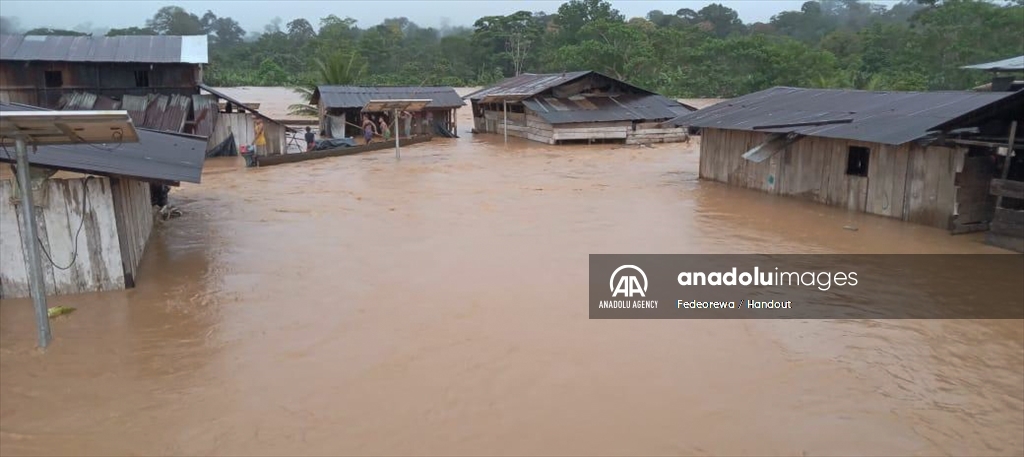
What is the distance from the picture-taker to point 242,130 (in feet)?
76.5

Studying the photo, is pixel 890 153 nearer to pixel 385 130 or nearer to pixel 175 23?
pixel 385 130

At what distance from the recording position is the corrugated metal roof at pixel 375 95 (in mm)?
28266

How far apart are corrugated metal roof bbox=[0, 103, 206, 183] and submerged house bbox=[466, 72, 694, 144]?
1635cm

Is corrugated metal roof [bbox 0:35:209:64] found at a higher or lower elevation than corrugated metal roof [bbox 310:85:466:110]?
higher

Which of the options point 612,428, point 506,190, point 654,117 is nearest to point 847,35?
point 654,117

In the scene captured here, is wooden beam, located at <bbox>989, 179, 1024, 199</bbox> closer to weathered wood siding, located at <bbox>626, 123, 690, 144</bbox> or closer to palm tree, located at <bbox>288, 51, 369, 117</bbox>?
weathered wood siding, located at <bbox>626, 123, 690, 144</bbox>

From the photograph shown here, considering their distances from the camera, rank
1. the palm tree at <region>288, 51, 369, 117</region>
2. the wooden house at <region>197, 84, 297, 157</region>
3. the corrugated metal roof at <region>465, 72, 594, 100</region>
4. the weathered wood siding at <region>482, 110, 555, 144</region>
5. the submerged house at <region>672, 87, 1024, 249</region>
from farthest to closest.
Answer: the palm tree at <region>288, 51, 369, 117</region>
the corrugated metal roof at <region>465, 72, 594, 100</region>
the weathered wood siding at <region>482, 110, 555, 144</region>
the wooden house at <region>197, 84, 297, 157</region>
the submerged house at <region>672, 87, 1024, 249</region>

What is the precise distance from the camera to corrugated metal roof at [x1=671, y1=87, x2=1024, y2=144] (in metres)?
12.1

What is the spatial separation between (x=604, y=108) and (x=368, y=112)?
29.3 feet

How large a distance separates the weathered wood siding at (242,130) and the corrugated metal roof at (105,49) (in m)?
2.14

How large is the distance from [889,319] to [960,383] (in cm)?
166

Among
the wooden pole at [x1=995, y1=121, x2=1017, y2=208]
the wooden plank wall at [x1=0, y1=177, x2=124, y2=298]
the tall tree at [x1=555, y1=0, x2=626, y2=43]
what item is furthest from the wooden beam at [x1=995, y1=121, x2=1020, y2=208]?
the tall tree at [x1=555, y1=0, x2=626, y2=43]

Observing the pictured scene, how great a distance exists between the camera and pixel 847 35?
4819 centimetres

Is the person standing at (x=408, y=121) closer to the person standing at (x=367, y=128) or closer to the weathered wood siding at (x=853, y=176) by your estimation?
the person standing at (x=367, y=128)
